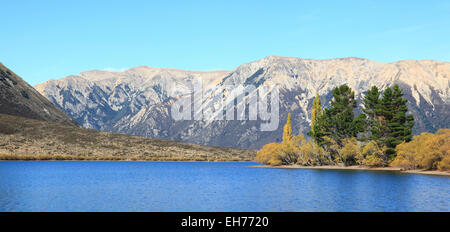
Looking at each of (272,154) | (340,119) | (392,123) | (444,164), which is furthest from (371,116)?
(272,154)

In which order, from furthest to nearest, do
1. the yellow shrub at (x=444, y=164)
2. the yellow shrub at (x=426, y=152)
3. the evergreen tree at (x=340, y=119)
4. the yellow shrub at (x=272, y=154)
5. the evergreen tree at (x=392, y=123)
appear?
1. the yellow shrub at (x=272, y=154)
2. the evergreen tree at (x=340, y=119)
3. the evergreen tree at (x=392, y=123)
4. the yellow shrub at (x=426, y=152)
5. the yellow shrub at (x=444, y=164)

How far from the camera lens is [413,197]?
57.4 metres

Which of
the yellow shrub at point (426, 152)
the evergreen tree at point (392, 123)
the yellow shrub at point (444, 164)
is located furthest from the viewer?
the evergreen tree at point (392, 123)

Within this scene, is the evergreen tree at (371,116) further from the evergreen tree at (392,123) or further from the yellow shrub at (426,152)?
the yellow shrub at (426,152)

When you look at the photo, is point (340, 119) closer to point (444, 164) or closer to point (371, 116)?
point (371, 116)

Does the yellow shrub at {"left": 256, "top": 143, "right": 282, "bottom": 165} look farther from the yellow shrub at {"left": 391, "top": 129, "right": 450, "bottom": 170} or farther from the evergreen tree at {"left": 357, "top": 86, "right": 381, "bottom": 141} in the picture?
the yellow shrub at {"left": 391, "top": 129, "right": 450, "bottom": 170}

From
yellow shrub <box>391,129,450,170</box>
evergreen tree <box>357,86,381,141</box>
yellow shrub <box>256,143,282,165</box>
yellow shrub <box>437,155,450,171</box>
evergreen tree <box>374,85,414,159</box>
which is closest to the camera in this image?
yellow shrub <box>437,155,450,171</box>

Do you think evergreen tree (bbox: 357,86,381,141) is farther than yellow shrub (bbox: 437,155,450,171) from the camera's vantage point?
Yes

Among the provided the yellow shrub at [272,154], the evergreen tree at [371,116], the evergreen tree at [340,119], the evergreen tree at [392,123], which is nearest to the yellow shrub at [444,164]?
the evergreen tree at [392,123]

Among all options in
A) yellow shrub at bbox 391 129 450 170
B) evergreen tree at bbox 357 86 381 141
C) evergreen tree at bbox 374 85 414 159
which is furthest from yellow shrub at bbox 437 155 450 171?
evergreen tree at bbox 357 86 381 141

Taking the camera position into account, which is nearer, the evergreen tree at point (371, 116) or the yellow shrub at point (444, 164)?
the yellow shrub at point (444, 164)
